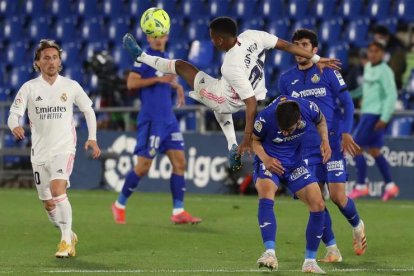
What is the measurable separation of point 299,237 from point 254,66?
8.87ft

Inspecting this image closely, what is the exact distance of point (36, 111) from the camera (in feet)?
37.3

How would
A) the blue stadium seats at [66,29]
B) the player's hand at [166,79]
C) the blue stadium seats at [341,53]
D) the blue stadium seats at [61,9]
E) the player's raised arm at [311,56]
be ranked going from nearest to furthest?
the player's raised arm at [311,56] < the player's hand at [166,79] < the blue stadium seats at [341,53] < the blue stadium seats at [66,29] < the blue stadium seats at [61,9]

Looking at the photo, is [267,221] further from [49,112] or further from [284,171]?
[49,112]

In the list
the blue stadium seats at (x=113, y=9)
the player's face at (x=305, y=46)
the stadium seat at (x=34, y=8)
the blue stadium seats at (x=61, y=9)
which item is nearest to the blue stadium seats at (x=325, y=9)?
the blue stadium seats at (x=113, y=9)

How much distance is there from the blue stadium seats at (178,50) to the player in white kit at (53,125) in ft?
43.9

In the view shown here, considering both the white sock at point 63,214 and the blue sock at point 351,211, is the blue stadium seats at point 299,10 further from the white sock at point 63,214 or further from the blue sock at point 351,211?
the white sock at point 63,214

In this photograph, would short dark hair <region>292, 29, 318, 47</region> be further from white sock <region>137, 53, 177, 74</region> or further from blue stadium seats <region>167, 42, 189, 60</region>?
blue stadium seats <region>167, 42, 189, 60</region>

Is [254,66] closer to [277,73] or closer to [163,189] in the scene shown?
[163,189]

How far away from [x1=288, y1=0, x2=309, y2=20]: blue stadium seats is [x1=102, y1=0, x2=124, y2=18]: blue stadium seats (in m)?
4.41

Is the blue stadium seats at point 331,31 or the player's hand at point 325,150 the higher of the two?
the blue stadium seats at point 331,31

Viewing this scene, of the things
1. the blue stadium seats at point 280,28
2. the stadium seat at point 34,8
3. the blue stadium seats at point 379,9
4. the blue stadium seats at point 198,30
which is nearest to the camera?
the blue stadium seats at point 379,9

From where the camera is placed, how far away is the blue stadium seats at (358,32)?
899 inches

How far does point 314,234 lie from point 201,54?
1261 cm

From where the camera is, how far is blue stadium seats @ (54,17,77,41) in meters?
27.2
